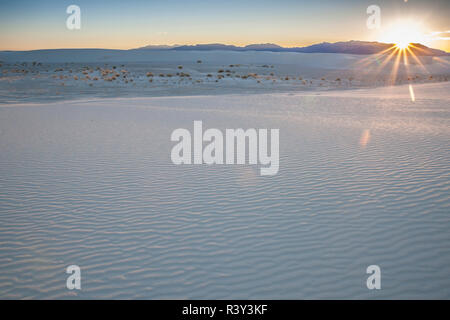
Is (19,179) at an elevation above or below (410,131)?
below

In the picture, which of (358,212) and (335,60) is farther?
(335,60)

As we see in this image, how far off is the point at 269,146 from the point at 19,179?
6204 millimetres

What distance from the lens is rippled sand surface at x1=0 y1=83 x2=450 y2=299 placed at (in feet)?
12.3

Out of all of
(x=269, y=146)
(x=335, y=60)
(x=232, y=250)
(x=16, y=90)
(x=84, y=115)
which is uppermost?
(x=335, y=60)

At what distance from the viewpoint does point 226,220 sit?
5172mm

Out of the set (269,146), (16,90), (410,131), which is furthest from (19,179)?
(16,90)

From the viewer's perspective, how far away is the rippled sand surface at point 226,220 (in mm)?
3736

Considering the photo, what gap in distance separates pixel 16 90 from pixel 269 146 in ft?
74.2

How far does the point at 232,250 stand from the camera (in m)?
4.32

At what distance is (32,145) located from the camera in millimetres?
10008
